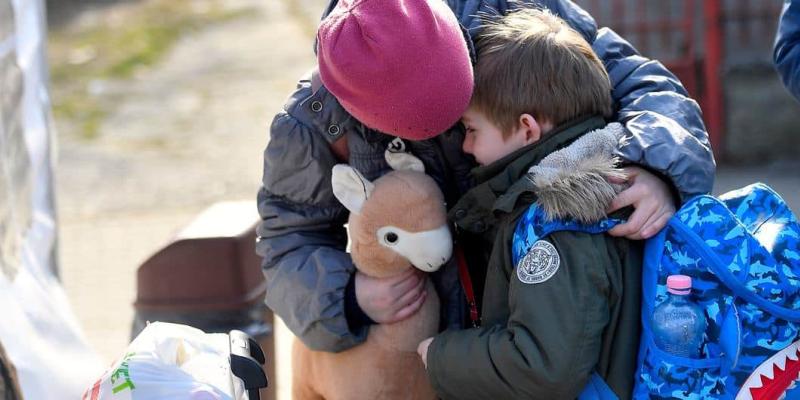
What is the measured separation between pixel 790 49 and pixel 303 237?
4.81 feet

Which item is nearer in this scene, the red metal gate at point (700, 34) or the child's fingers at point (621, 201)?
the child's fingers at point (621, 201)

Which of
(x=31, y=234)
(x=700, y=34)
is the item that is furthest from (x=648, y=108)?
(x=700, y=34)

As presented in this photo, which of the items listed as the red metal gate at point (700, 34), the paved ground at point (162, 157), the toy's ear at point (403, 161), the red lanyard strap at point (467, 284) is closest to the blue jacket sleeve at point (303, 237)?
the toy's ear at point (403, 161)

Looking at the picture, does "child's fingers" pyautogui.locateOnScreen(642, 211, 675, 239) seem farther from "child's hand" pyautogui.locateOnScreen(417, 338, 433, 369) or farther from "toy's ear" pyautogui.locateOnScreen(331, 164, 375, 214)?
"toy's ear" pyautogui.locateOnScreen(331, 164, 375, 214)

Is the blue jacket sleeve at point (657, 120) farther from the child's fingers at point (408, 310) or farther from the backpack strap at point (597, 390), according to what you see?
the child's fingers at point (408, 310)

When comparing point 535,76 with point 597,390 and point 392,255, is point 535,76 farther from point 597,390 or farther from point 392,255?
point 597,390

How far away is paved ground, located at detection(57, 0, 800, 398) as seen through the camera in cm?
600

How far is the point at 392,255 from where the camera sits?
8.79 ft

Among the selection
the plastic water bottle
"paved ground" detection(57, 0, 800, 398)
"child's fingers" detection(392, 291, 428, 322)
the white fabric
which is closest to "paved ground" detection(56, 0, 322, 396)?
"paved ground" detection(57, 0, 800, 398)

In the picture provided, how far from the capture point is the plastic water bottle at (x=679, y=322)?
232 cm

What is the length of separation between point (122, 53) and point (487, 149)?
29.0ft

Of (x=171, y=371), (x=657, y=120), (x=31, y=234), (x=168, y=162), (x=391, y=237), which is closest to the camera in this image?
(x=171, y=371)

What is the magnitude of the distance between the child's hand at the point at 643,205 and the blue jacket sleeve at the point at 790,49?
898mm

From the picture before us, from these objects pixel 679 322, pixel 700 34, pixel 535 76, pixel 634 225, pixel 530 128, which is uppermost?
pixel 535 76
